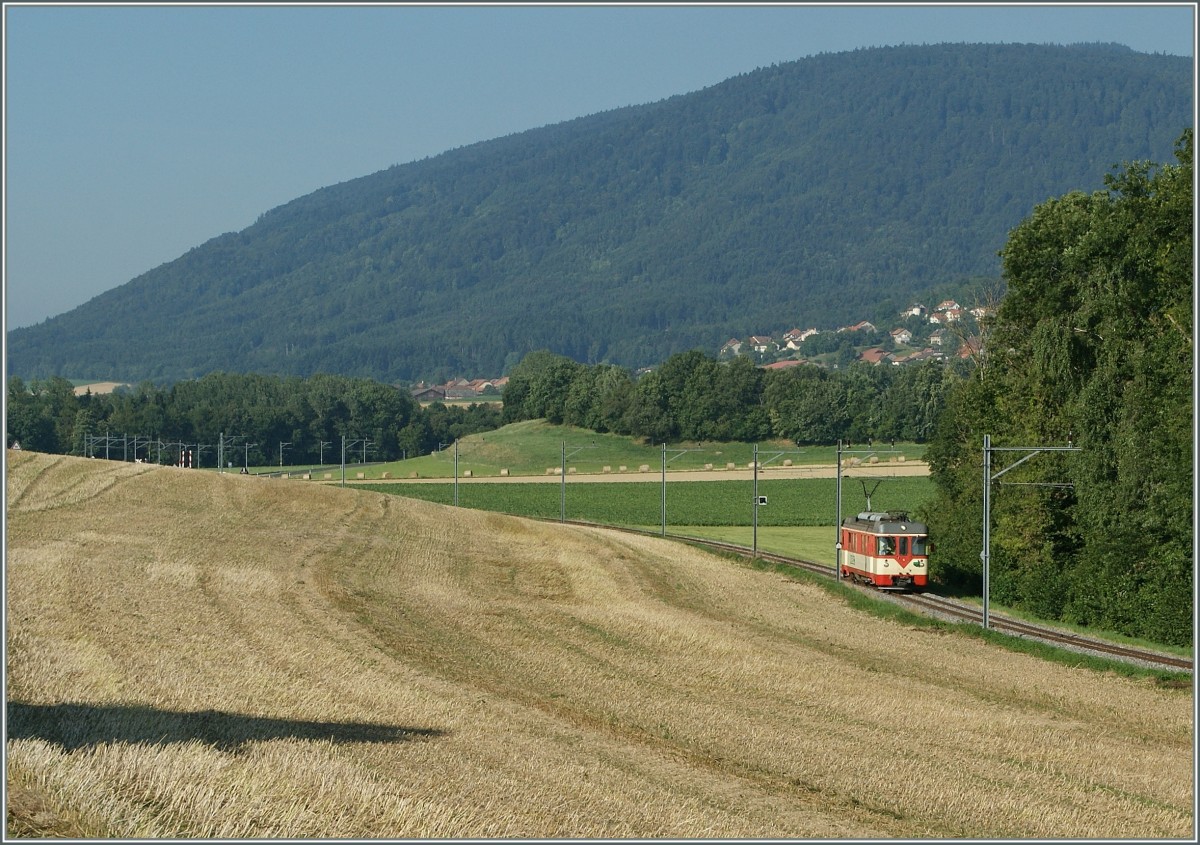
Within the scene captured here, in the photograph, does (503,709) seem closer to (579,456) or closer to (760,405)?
(760,405)

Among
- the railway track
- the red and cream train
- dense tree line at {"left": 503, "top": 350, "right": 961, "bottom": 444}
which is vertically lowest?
the railway track

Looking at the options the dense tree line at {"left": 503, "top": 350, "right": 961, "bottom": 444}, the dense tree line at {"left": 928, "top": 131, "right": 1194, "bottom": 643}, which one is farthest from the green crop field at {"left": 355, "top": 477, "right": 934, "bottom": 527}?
the dense tree line at {"left": 928, "top": 131, "right": 1194, "bottom": 643}

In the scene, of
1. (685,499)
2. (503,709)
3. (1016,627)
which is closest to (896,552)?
(1016,627)

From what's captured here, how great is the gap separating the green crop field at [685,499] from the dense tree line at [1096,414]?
38.2 metres

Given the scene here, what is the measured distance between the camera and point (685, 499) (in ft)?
420

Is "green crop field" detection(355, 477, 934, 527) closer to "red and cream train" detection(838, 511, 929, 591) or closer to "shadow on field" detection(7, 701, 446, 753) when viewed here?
"red and cream train" detection(838, 511, 929, 591)

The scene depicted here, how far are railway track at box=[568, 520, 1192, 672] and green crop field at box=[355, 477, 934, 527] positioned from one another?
105ft

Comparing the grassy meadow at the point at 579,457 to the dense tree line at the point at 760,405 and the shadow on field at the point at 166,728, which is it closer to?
the dense tree line at the point at 760,405

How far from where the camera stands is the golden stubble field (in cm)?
1791

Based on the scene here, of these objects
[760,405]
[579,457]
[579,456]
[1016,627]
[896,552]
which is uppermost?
[760,405]

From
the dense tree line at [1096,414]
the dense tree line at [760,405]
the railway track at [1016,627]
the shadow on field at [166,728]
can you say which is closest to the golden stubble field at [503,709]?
the shadow on field at [166,728]

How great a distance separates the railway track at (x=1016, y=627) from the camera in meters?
47.9

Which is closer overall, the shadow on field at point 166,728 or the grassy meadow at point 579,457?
the shadow on field at point 166,728

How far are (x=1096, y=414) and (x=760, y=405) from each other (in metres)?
115
